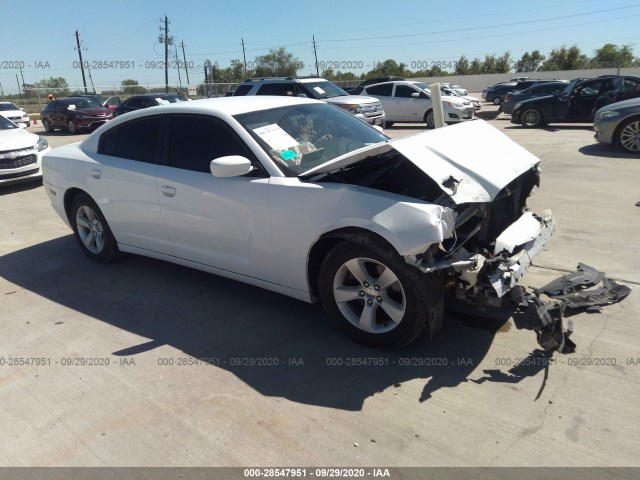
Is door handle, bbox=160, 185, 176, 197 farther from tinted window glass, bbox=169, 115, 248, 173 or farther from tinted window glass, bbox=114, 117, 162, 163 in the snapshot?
tinted window glass, bbox=114, 117, 162, 163

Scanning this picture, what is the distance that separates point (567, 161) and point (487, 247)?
24.7ft

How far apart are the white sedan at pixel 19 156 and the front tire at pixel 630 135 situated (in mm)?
11922

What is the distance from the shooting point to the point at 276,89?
14.1 metres

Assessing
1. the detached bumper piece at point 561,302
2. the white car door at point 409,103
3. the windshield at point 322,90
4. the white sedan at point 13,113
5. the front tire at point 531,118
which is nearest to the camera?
the detached bumper piece at point 561,302

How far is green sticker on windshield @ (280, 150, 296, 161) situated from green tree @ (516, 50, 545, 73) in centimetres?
8986

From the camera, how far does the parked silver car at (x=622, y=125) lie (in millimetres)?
9758

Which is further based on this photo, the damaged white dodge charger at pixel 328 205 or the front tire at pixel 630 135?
the front tire at pixel 630 135

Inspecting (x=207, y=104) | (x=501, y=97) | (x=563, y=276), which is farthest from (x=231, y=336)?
(x=501, y=97)

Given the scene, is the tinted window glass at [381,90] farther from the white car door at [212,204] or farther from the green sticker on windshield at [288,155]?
the green sticker on windshield at [288,155]

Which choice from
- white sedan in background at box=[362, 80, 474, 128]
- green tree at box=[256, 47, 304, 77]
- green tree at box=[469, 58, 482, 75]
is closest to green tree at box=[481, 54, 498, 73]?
green tree at box=[469, 58, 482, 75]

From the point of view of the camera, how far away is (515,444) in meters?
2.48

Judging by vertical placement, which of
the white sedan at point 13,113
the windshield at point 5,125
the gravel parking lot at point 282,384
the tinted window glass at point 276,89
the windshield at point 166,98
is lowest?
the gravel parking lot at point 282,384

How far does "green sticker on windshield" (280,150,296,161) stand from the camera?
3757 mm

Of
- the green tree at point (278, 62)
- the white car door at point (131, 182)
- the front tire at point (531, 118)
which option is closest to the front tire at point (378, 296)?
the white car door at point (131, 182)
